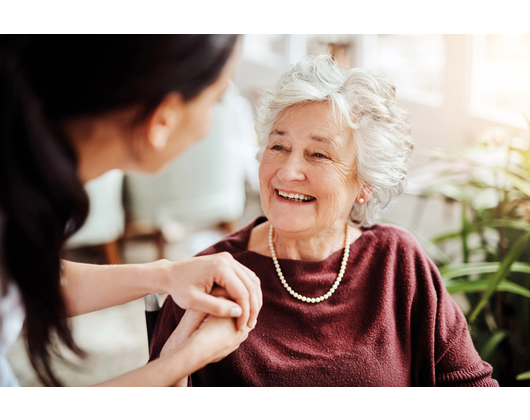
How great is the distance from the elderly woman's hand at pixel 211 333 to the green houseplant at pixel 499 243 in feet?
3.59

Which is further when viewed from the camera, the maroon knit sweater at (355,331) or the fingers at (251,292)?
the maroon knit sweater at (355,331)

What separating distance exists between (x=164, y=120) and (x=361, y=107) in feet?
2.48

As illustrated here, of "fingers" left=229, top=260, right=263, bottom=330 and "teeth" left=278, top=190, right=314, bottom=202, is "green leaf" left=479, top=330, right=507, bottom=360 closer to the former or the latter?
"teeth" left=278, top=190, right=314, bottom=202

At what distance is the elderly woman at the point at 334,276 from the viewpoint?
1.16 m

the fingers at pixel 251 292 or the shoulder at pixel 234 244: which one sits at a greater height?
the fingers at pixel 251 292

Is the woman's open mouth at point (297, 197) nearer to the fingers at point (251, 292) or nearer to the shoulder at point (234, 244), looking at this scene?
the shoulder at point (234, 244)

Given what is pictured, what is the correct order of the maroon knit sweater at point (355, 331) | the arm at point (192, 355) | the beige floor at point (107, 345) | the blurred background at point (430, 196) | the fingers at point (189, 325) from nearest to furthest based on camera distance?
1. the arm at point (192, 355)
2. the fingers at point (189, 325)
3. the maroon knit sweater at point (355, 331)
4. the blurred background at point (430, 196)
5. the beige floor at point (107, 345)

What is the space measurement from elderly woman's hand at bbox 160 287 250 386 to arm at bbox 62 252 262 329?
2cm

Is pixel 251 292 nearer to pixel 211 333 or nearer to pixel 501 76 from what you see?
pixel 211 333

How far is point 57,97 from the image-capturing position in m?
0.51

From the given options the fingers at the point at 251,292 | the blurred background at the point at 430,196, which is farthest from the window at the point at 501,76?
the fingers at the point at 251,292

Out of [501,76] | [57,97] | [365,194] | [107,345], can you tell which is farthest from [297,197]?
[501,76]

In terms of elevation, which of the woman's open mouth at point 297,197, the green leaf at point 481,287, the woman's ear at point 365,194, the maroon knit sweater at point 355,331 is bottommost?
the green leaf at point 481,287
